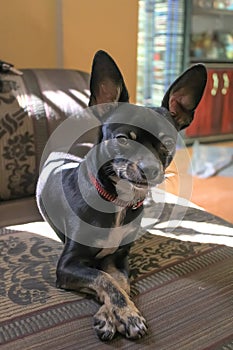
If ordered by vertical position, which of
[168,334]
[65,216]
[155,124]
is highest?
[155,124]

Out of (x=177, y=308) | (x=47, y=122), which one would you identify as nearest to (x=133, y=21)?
(x=47, y=122)

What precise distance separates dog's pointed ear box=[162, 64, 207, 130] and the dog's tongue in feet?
0.81

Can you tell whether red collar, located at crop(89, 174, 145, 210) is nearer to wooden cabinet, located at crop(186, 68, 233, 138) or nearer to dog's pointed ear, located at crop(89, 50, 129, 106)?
dog's pointed ear, located at crop(89, 50, 129, 106)

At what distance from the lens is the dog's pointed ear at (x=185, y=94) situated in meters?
1.22

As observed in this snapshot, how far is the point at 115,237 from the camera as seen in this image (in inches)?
50.8

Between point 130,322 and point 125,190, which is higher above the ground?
point 125,190

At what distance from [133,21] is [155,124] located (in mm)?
1605

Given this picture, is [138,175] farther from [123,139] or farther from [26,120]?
[26,120]

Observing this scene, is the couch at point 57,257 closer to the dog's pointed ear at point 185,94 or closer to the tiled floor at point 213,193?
the dog's pointed ear at point 185,94

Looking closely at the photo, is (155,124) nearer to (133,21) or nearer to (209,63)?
(133,21)

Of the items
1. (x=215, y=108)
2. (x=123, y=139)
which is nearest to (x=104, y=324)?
(x=123, y=139)

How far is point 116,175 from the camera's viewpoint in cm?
118

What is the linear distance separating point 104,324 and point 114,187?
1.25 ft

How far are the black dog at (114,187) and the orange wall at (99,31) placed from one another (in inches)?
48.2
